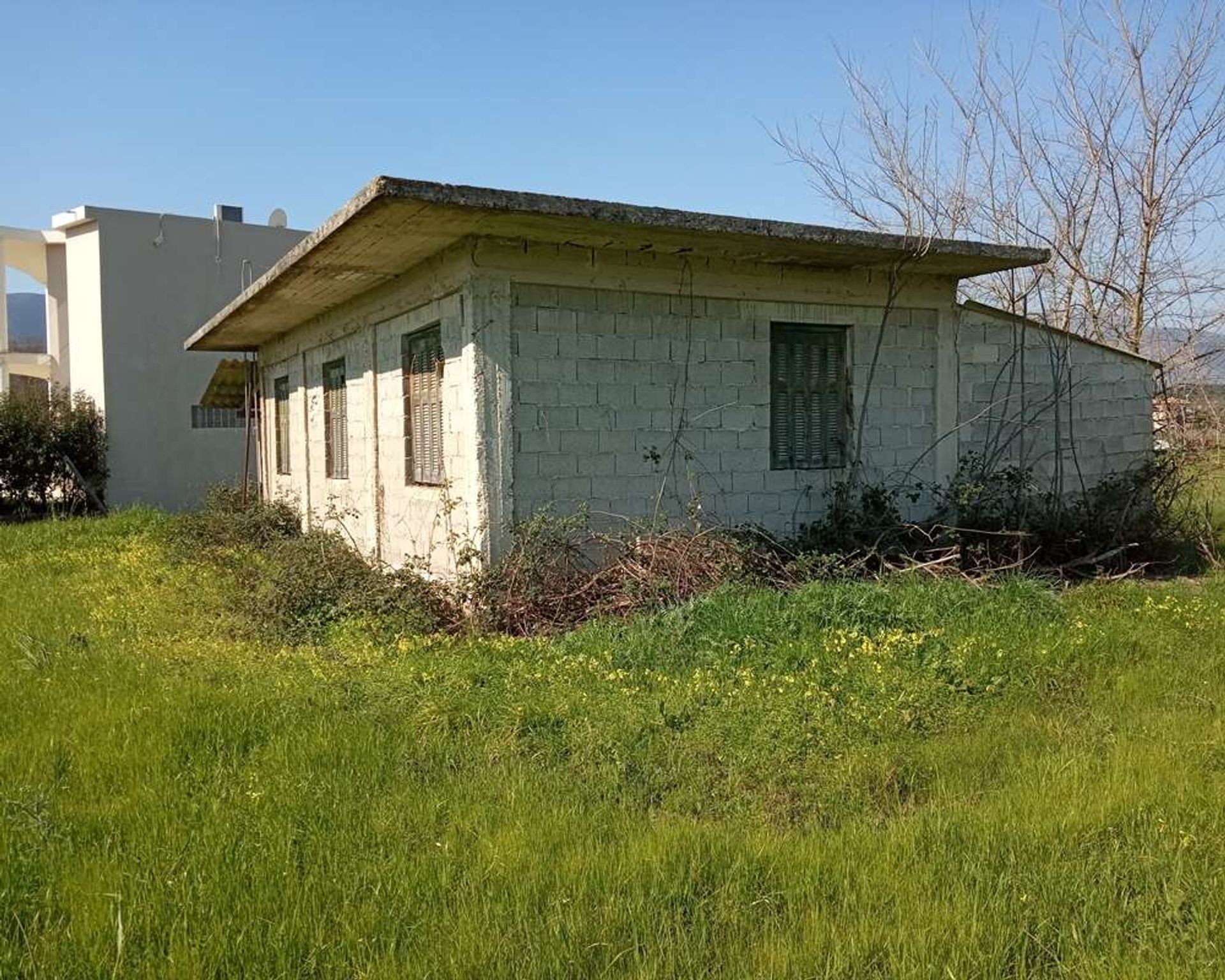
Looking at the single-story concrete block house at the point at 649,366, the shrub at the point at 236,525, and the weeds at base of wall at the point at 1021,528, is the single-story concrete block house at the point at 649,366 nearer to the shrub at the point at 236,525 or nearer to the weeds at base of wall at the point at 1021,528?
the weeds at base of wall at the point at 1021,528

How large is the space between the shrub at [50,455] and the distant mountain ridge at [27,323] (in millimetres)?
4624

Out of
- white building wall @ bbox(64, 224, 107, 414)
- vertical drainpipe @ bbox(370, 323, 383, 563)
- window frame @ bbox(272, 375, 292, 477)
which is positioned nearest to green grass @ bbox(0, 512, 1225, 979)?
vertical drainpipe @ bbox(370, 323, 383, 563)

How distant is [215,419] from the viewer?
20.6 m

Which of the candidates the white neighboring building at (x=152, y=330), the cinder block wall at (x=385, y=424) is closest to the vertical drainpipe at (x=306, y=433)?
the cinder block wall at (x=385, y=424)

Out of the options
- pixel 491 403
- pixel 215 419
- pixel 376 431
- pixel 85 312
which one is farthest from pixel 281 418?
pixel 491 403

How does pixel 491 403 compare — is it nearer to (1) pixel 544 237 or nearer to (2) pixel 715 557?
(1) pixel 544 237

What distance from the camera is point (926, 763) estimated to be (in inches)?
170

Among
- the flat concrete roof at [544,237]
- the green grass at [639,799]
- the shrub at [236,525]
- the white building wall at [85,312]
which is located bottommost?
the green grass at [639,799]

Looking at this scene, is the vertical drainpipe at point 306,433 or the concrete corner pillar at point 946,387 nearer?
the concrete corner pillar at point 946,387

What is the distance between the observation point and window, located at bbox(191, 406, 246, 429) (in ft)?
66.8

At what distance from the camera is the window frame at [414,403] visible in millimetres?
8423

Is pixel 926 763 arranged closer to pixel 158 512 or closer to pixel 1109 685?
pixel 1109 685

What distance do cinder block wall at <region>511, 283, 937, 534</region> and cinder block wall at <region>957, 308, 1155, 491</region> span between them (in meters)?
1.08

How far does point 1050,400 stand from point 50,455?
17.2m
